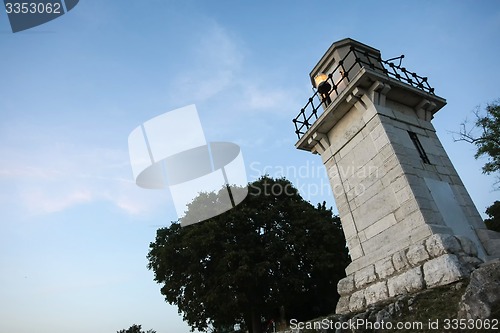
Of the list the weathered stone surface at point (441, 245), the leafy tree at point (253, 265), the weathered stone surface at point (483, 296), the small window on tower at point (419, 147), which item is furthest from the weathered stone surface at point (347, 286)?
the leafy tree at point (253, 265)

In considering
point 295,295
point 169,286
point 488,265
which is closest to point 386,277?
point 488,265

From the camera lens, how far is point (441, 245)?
6.82 m

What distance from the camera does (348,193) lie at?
10.1m

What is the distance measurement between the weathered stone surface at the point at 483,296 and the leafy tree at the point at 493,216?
30927 mm

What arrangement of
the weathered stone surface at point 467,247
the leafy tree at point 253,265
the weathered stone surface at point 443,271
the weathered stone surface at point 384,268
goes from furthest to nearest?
the leafy tree at point 253,265
the weathered stone surface at point 384,268
the weathered stone surface at point 467,247
the weathered stone surface at point 443,271

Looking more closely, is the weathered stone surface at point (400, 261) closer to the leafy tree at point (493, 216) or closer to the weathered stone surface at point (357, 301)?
the weathered stone surface at point (357, 301)

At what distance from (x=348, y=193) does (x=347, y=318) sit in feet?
13.9

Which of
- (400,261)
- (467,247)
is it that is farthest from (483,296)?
(400,261)

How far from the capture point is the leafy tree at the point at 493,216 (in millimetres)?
28766

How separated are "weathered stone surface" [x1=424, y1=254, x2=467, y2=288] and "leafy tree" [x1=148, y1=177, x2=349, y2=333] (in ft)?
41.8

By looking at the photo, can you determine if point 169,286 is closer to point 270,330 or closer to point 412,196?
point 270,330

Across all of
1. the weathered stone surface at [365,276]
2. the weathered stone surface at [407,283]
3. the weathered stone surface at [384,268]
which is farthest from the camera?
the weathered stone surface at [365,276]

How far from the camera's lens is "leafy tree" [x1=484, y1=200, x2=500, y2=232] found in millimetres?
28766

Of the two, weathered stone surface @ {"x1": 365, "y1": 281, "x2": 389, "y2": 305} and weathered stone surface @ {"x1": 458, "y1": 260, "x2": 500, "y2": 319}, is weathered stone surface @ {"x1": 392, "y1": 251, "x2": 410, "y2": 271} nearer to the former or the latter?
weathered stone surface @ {"x1": 365, "y1": 281, "x2": 389, "y2": 305}
